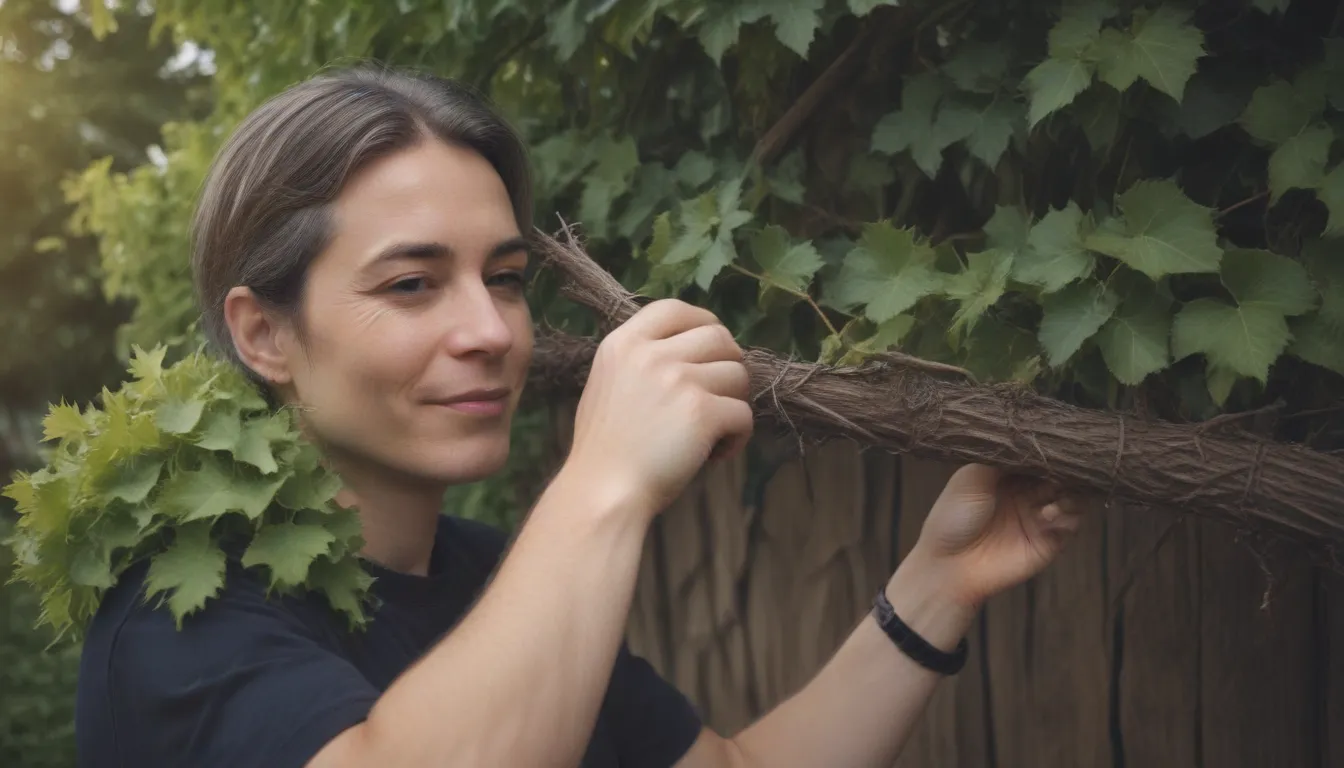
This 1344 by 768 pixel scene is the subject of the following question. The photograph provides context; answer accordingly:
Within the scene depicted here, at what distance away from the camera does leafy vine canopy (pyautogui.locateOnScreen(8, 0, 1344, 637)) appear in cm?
196

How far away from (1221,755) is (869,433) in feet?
3.22

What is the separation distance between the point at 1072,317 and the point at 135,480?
1.42 metres

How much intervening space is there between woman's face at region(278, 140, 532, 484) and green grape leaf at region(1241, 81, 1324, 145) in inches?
45.9

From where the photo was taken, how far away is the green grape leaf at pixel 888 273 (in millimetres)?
2211

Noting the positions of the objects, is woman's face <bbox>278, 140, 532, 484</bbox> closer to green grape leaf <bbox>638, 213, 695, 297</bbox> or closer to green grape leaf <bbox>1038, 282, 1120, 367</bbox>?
green grape leaf <bbox>638, 213, 695, 297</bbox>

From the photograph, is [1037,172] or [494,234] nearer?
[494,234]

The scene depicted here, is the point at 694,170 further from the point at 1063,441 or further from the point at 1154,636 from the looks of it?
the point at 1154,636

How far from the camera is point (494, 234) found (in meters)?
2.13

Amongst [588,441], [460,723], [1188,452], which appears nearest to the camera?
[460,723]

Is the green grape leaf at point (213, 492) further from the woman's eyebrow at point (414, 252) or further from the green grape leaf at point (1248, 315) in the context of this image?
the green grape leaf at point (1248, 315)

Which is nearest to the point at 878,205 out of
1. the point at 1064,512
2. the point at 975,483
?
the point at 975,483

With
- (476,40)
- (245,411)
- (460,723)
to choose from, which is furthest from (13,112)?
(460,723)

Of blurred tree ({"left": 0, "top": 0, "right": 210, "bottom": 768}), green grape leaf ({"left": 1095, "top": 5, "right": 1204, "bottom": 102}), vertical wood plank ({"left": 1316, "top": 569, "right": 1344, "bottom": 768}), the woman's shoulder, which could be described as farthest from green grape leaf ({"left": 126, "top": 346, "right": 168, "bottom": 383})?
blurred tree ({"left": 0, "top": 0, "right": 210, "bottom": 768})

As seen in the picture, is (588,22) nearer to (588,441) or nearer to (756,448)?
(756,448)
